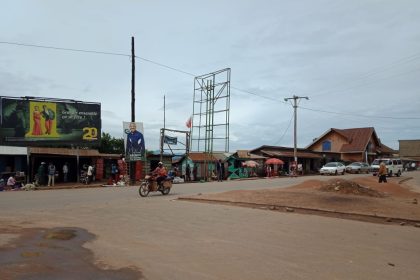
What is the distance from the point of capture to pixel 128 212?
48.0 ft

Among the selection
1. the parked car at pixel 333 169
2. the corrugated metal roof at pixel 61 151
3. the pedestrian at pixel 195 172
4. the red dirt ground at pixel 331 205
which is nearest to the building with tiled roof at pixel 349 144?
the parked car at pixel 333 169

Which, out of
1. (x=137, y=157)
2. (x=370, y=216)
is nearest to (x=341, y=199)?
(x=370, y=216)

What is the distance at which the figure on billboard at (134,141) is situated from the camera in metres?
34.4

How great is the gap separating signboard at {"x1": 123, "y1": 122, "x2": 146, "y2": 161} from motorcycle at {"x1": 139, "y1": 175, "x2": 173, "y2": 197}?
12.5 metres

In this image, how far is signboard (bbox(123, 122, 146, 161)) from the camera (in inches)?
1353

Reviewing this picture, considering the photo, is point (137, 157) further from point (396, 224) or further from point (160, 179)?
point (396, 224)

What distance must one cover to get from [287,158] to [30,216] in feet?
163

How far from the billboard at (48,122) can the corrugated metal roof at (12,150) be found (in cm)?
167

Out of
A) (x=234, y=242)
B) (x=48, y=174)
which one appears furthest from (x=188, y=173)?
(x=234, y=242)

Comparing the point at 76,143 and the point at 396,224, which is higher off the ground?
the point at 76,143

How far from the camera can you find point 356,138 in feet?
263

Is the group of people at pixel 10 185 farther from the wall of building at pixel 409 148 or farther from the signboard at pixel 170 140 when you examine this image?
the wall of building at pixel 409 148

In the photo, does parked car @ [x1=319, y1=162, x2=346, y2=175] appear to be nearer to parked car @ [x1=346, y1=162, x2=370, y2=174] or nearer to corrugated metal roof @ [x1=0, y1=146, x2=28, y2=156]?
parked car @ [x1=346, y1=162, x2=370, y2=174]

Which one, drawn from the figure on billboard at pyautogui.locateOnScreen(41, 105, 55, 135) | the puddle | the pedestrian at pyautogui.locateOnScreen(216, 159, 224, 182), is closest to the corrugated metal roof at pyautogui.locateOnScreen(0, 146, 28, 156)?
the figure on billboard at pyautogui.locateOnScreen(41, 105, 55, 135)
